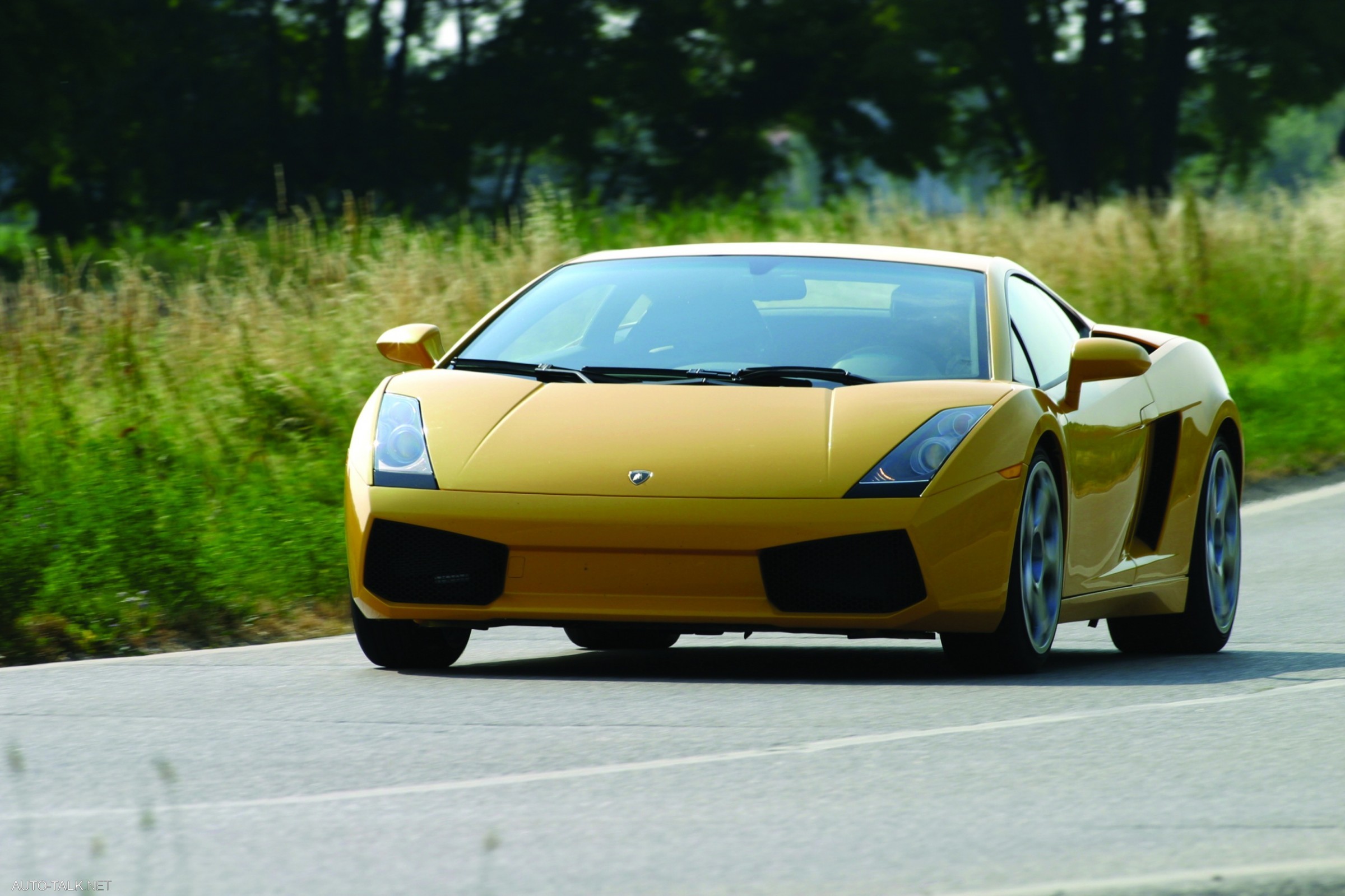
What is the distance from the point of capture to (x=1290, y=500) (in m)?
13.6

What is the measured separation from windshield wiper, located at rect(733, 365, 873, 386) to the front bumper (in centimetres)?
58

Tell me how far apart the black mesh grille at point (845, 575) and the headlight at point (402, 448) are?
3.36 ft

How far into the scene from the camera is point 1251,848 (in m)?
4.16

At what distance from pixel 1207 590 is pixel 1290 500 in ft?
20.0

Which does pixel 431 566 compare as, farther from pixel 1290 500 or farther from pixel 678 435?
pixel 1290 500

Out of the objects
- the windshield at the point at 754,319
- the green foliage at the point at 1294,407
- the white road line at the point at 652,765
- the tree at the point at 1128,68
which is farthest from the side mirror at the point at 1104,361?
the tree at the point at 1128,68

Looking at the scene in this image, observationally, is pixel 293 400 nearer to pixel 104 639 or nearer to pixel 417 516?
pixel 104 639

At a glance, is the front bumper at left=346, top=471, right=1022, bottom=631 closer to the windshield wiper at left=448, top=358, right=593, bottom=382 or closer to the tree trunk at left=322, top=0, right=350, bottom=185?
the windshield wiper at left=448, top=358, right=593, bottom=382

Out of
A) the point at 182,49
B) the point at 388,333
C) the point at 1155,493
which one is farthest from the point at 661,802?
the point at 182,49

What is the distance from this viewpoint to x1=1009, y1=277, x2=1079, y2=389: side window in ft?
23.6

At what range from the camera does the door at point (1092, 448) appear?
23.0ft

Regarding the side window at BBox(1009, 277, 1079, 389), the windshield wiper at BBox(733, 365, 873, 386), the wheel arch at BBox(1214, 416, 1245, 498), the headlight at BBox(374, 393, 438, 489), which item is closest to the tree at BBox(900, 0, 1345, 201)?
the wheel arch at BBox(1214, 416, 1245, 498)

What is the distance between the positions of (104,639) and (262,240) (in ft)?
29.1

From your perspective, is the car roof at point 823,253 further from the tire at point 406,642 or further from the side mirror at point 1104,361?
the tire at point 406,642
